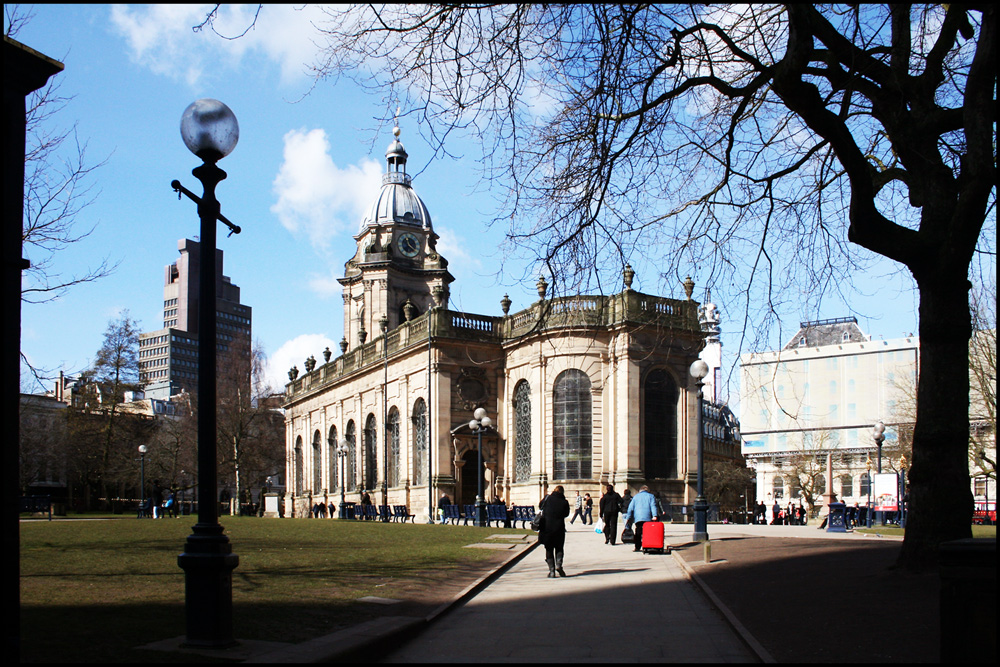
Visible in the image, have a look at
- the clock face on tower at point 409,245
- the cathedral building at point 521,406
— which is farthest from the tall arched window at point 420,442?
the clock face on tower at point 409,245

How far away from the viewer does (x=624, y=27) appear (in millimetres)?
10258

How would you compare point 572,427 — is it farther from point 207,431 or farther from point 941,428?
point 207,431

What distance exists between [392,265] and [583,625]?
173 feet

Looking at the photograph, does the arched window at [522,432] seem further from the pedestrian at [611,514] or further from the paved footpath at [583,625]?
the paved footpath at [583,625]

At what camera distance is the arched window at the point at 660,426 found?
4150cm

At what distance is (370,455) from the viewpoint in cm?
5559

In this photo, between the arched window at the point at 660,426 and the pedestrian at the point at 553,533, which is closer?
the pedestrian at the point at 553,533

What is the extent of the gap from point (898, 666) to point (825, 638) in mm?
1427

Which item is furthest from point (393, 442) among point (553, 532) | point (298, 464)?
point (553, 532)

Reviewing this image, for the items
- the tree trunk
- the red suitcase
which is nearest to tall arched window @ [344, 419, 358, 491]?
the red suitcase

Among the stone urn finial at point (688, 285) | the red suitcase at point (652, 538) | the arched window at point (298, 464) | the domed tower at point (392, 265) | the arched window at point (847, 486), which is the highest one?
the domed tower at point (392, 265)

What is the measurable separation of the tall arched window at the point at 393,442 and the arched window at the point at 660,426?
15918mm

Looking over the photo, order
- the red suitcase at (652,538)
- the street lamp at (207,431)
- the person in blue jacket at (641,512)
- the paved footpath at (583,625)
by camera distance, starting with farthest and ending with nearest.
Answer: the person in blue jacket at (641,512)
the red suitcase at (652,538)
the paved footpath at (583,625)
the street lamp at (207,431)

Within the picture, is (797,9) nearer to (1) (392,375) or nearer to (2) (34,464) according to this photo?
(1) (392,375)
